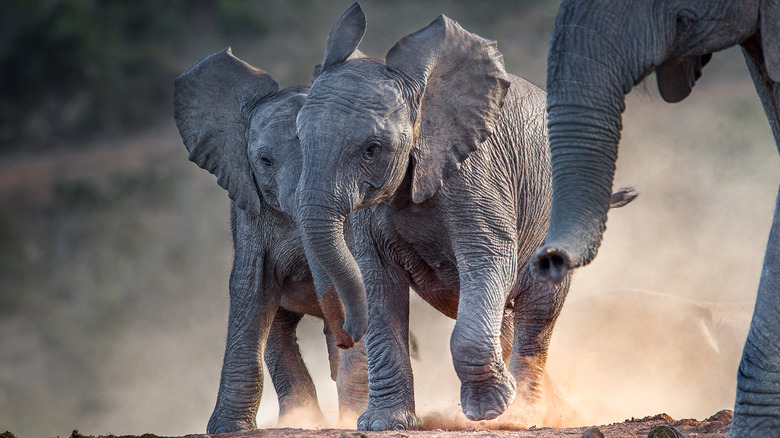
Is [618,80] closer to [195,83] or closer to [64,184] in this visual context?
[195,83]

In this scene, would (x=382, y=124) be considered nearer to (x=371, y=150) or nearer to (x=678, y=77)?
(x=371, y=150)

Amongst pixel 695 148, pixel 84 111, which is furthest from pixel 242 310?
pixel 84 111

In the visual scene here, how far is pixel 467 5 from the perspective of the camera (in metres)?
19.5

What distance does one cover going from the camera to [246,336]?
19.9 ft

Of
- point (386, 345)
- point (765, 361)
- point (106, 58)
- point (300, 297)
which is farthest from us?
point (106, 58)

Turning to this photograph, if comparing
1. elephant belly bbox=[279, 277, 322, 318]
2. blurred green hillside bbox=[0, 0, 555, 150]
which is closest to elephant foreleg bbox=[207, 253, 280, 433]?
elephant belly bbox=[279, 277, 322, 318]

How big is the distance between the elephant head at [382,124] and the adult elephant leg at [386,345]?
0.42m

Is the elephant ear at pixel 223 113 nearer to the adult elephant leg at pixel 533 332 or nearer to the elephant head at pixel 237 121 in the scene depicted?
the elephant head at pixel 237 121

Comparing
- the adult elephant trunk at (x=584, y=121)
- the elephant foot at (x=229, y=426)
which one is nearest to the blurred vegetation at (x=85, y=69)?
the elephant foot at (x=229, y=426)

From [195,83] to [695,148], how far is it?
347 inches

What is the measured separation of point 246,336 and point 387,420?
3.48 ft

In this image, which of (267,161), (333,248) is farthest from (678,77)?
(267,161)

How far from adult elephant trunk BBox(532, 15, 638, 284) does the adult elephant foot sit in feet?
7.32

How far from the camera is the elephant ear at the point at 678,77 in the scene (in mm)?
3699
